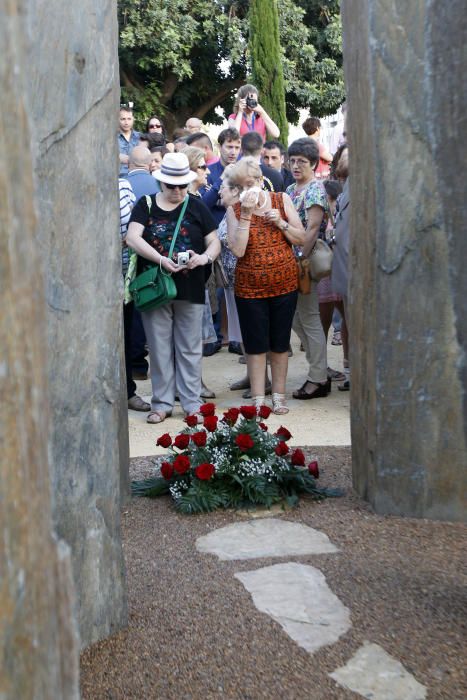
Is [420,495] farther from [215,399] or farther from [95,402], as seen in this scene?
[215,399]

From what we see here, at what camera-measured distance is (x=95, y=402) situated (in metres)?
3.17

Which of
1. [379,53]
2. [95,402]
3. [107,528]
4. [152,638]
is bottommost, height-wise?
[152,638]

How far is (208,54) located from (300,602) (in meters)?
24.4

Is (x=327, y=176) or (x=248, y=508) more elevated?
(x=327, y=176)

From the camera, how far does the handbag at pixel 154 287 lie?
270 inches

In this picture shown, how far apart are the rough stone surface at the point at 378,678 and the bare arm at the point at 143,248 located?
4.11 metres

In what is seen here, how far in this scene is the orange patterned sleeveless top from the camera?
7137 millimetres

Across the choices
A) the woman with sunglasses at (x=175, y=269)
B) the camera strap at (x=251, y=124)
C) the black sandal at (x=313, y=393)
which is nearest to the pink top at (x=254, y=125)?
the camera strap at (x=251, y=124)

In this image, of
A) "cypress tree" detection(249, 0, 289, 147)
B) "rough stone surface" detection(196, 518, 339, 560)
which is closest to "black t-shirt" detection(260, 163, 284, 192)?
"rough stone surface" detection(196, 518, 339, 560)

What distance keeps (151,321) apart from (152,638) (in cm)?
401

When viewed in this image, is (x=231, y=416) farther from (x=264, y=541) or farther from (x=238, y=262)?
(x=238, y=262)

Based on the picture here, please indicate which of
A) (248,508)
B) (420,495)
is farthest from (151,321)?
(420,495)

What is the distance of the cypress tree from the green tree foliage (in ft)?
15.3

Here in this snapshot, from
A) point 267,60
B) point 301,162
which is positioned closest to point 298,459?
point 301,162
